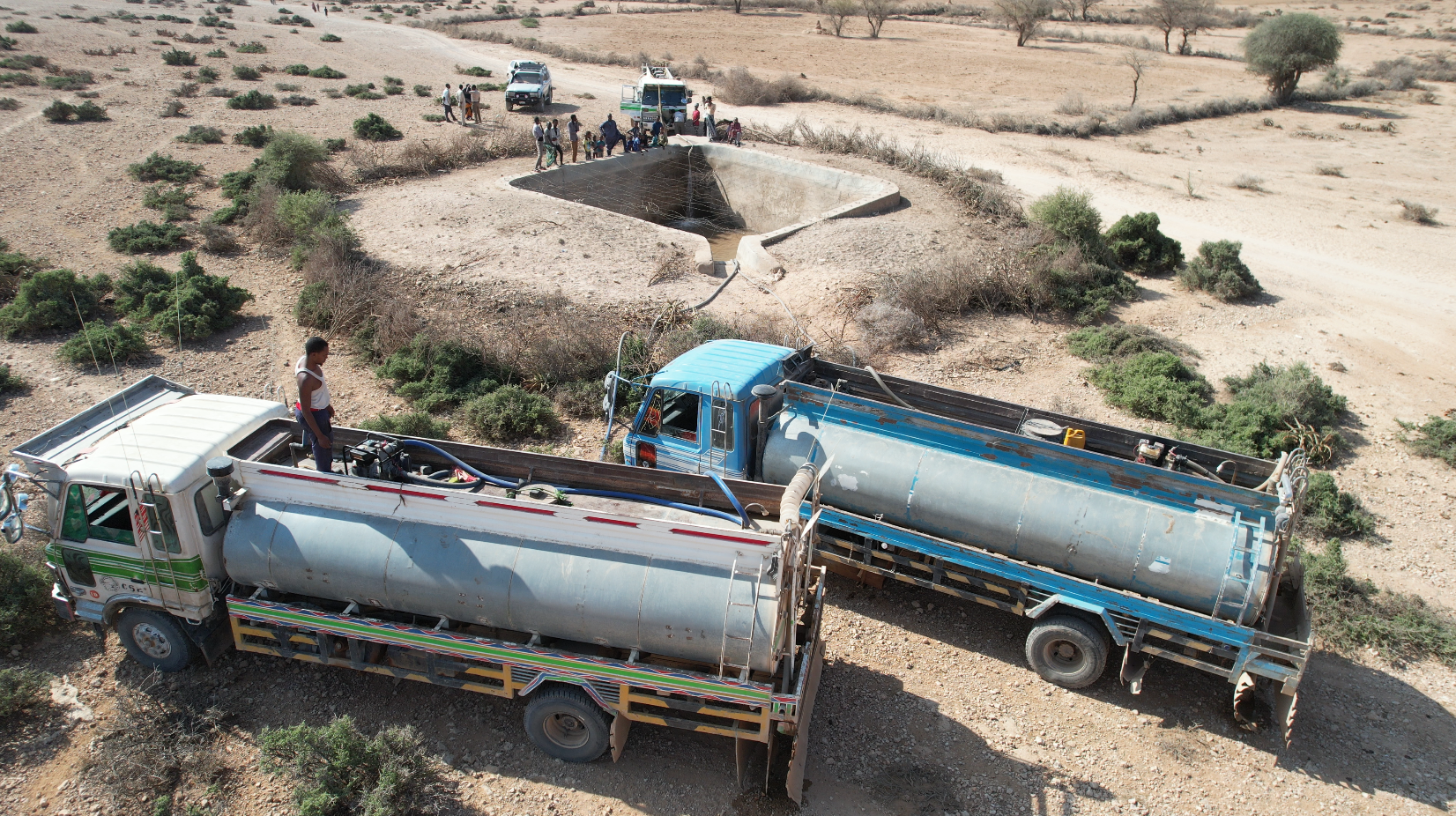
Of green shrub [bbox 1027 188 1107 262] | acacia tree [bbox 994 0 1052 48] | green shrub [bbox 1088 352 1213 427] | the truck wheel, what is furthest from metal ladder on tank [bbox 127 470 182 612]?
acacia tree [bbox 994 0 1052 48]

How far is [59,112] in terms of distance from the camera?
25891 millimetres

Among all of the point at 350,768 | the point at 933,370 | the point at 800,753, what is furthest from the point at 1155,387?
the point at 350,768

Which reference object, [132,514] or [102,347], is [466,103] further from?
[132,514]

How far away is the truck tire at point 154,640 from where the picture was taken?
22.7 ft

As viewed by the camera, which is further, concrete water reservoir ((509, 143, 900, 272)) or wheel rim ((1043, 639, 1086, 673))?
concrete water reservoir ((509, 143, 900, 272))

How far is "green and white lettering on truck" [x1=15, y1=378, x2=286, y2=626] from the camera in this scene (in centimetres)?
643

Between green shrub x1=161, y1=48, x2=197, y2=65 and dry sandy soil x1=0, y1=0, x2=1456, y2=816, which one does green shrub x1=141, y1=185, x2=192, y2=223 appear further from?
green shrub x1=161, y1=48, x2=197, y2=65

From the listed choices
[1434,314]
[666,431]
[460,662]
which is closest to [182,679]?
[460,662]

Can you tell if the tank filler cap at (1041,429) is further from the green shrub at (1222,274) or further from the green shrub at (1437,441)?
the green shrub at (1222,274)

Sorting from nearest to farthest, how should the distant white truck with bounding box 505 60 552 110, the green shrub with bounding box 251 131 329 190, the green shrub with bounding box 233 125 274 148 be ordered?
the green shrub with bounding box 251 131 329 190
the green shrub with bounding box 233 125 274 148
the distant white truck with bounding box 505 60 552 110

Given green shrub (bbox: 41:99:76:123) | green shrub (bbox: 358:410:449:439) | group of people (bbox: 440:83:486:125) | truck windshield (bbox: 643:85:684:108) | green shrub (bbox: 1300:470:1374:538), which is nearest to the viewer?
green shrub (bbox: 1300:470:1374:538)

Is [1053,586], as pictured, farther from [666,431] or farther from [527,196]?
[527,196]

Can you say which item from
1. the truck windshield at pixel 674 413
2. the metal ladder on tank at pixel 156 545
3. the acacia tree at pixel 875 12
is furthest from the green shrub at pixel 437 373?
the acacia tree at pixel 875 12

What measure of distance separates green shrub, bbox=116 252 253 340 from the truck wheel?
1311cm
